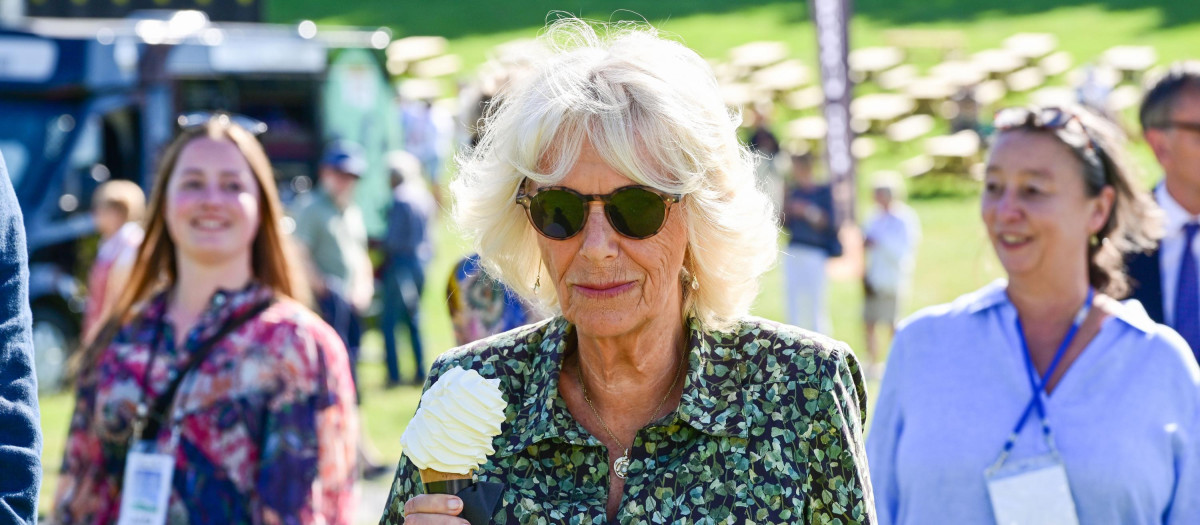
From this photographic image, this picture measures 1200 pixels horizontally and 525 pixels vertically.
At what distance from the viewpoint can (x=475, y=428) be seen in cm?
224

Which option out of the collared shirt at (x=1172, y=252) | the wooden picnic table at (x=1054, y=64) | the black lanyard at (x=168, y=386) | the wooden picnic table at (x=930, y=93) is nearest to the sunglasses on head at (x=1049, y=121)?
the collared shirt at (x=1172, y=252)

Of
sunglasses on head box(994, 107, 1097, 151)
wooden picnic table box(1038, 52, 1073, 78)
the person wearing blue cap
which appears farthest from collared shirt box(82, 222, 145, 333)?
wooden picnic table box(1038, 52, 1073, 78)

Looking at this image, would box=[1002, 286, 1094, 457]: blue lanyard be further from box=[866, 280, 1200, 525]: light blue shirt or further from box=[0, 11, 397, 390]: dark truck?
box=[0, 11, 397, 390]: dark truck

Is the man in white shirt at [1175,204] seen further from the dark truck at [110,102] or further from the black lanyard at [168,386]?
the dark truck at [110,102]

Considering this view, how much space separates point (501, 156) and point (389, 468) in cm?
643

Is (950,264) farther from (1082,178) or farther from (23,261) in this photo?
(23,261)

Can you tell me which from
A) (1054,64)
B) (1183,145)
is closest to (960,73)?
(1054,64)

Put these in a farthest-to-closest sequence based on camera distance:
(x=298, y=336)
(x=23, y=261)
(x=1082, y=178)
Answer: (x=298, y=336)
(x=1082, y=178)
(x=23, y=261)

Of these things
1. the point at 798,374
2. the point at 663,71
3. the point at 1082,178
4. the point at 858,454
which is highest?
the point at 663,71

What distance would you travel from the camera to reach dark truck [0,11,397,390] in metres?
11.8

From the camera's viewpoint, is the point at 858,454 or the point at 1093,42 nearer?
the point at 858,454

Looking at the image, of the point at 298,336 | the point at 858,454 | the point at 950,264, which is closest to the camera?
the point at 858,454

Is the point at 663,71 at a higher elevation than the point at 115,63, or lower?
lower

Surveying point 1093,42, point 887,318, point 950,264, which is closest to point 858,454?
point 887,318
